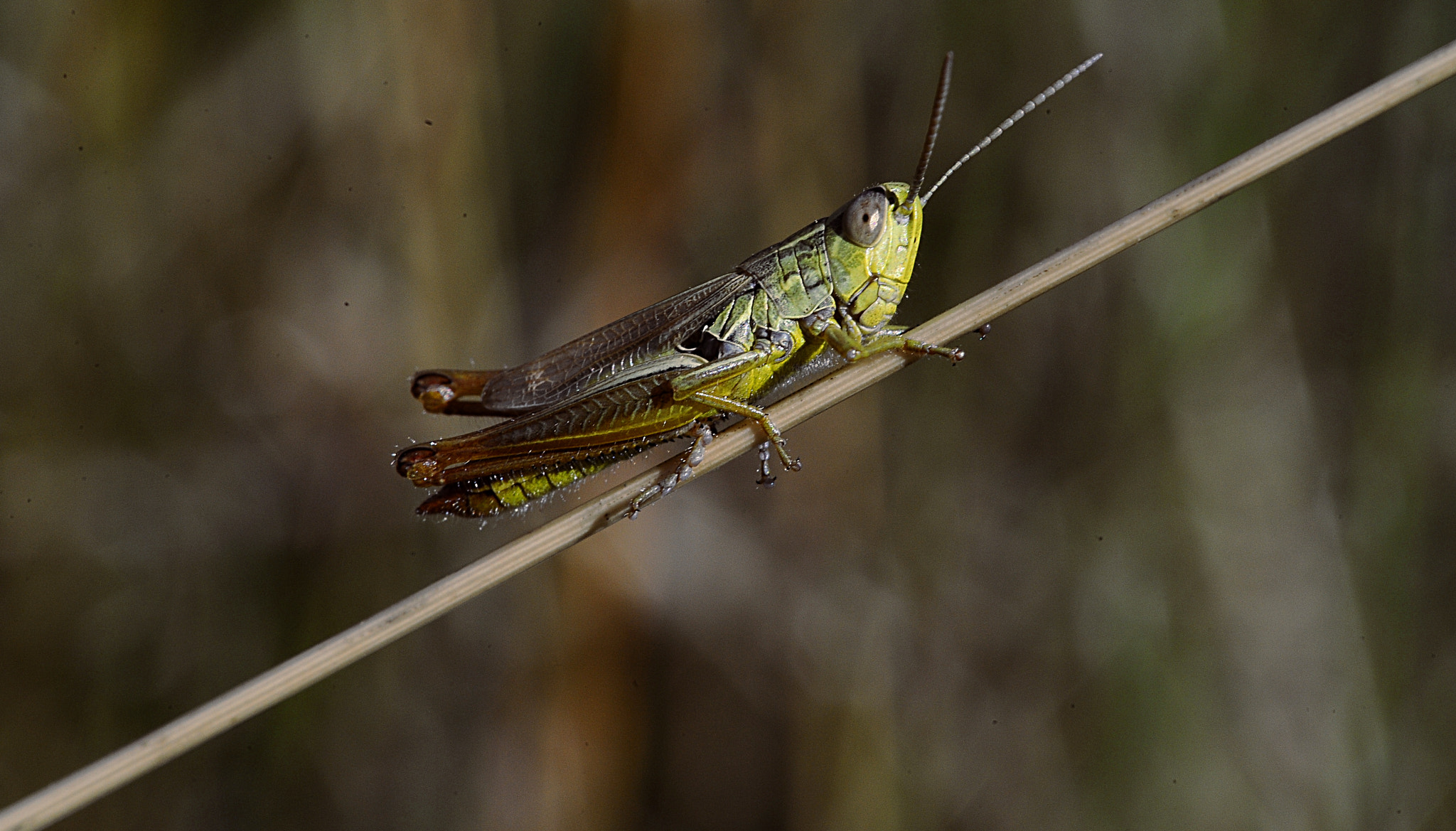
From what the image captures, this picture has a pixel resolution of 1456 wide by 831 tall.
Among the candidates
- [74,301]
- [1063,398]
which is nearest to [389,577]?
[74,301]

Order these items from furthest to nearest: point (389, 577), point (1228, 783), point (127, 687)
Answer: point (389, 577), point (127, 687), point (1228, 783)

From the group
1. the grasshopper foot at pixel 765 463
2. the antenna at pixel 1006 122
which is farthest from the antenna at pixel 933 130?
the grasshopper foot at pixel 765 463

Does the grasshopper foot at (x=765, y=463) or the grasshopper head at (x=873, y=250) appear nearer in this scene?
the grasshopper foot at (x=765, y=463)

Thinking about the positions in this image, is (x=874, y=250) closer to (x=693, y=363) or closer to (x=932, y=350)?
(x=932, y=350)

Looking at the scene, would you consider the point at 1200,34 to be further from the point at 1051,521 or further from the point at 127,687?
the point at 127,687

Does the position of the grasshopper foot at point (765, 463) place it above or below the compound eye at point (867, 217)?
below

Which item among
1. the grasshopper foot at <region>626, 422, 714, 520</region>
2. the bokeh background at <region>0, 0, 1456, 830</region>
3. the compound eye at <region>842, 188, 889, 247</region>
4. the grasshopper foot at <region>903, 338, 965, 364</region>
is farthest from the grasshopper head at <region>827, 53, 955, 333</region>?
the bokeh background at <region>0, 0, 1456, 830</region>

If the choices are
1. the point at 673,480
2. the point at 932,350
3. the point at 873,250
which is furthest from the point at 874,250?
the point at 673,480

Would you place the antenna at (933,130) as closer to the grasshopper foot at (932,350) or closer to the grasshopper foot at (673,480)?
the grasshopper foot at (932,350)
